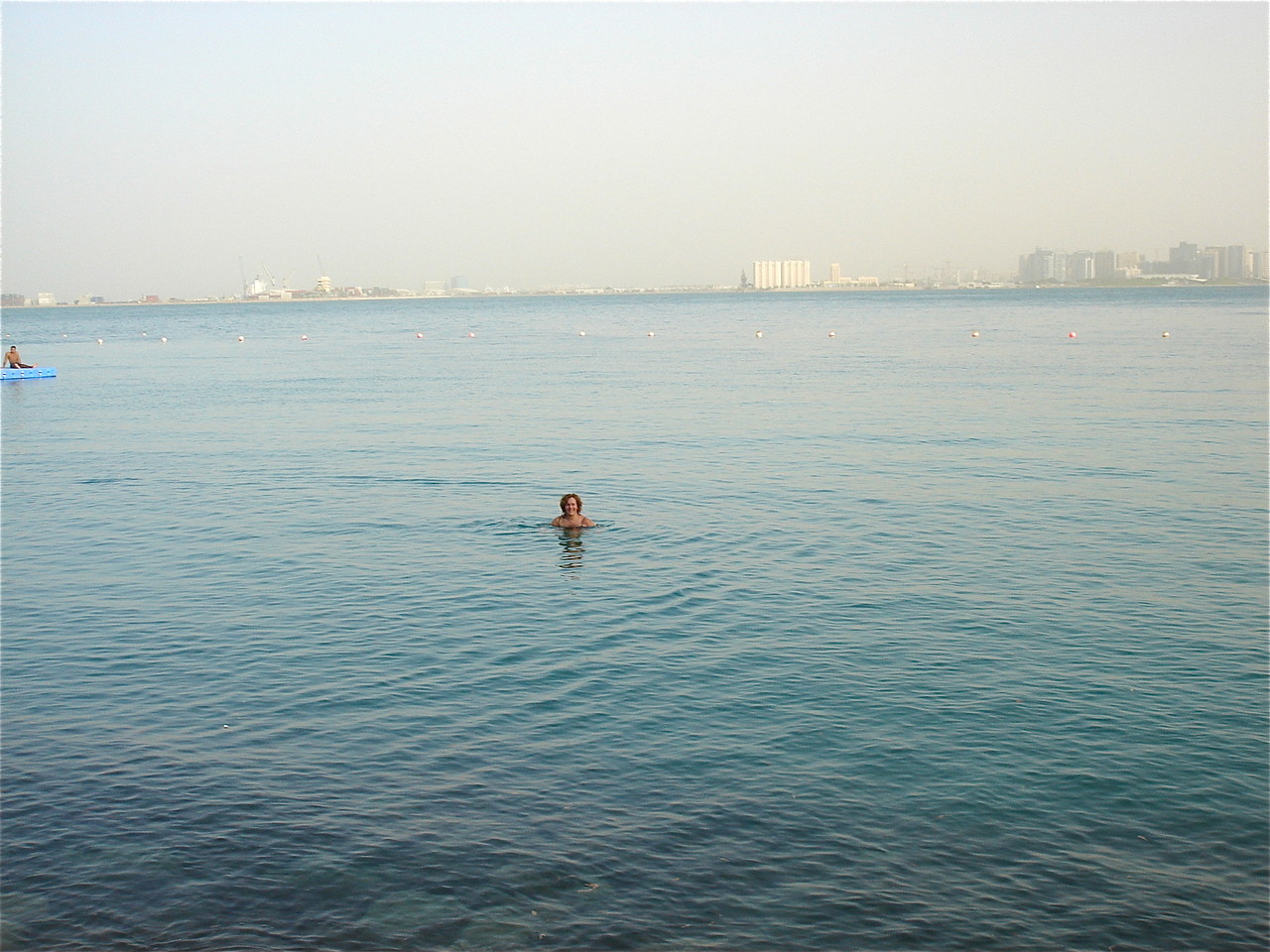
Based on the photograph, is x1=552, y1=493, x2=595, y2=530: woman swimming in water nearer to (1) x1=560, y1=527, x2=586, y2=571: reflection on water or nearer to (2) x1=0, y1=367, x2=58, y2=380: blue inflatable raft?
(1) x1=560, y1=527, x2=586, y2=571: reflection on water

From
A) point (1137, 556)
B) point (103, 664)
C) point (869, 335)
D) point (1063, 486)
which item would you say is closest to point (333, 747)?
point (103, 664)

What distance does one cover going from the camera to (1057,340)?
95.2m

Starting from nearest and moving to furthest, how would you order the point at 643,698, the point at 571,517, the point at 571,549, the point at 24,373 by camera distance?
the point at 643,698
the point at 571,549
the point at 571,517
the point at 24,373

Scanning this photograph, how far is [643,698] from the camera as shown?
1688 cm

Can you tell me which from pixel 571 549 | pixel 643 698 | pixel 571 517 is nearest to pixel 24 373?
pixel 571 517

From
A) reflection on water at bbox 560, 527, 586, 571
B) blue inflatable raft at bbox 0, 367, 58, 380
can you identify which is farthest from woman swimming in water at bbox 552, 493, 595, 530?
blue inflatable raft at bbox 0, 367, 58, 380

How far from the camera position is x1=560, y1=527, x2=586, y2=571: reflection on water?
81.0ft

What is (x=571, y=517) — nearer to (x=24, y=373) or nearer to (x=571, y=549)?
(x=571, y=549)

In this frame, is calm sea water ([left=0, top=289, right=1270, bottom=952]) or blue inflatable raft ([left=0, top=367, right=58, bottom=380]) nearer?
calm sea water ([left=0, top=289, right=1270, bottom=952])

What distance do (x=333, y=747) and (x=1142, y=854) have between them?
9.08m

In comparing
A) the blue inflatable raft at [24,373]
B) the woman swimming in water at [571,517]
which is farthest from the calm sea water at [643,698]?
the blue inflatable raft at [24,373]

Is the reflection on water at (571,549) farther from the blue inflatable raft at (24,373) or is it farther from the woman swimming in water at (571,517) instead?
the blue inflatable raft at (24,373)

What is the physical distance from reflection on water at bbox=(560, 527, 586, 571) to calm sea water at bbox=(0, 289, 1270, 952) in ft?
0.43

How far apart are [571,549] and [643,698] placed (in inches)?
368
